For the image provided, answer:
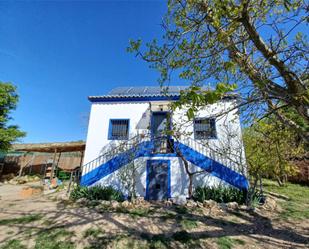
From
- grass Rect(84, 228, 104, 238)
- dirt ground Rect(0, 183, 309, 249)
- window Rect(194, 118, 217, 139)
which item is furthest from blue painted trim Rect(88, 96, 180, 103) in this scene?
grass Rect(84, 228, 104, 238)

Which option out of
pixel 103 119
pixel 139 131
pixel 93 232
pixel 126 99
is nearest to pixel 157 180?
pixel 139 131

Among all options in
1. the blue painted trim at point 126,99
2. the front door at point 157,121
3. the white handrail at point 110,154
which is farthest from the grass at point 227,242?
the blue painted trim at point 126,99

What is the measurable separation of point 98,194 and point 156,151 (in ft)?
12.1

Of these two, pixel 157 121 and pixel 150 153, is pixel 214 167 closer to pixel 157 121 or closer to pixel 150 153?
pixel 150 153

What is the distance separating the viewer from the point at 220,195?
778cm

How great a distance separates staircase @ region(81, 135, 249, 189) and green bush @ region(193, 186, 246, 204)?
1.74 ft

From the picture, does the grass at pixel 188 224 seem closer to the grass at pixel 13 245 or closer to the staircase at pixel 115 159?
the staircase at pixel 115 159

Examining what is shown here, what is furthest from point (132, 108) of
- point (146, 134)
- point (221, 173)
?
point (221, 173)

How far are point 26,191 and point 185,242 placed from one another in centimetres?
1044

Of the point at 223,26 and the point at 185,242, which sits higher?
the point at 223,26

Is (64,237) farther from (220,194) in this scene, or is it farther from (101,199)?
(220,194)

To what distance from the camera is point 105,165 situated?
9234 millimetres

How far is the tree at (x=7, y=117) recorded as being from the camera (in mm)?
13247

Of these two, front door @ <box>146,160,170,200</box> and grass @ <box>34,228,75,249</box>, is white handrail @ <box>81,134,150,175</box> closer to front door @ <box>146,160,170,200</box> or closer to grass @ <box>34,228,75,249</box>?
front door @ <box>146,160,170,200</box>
